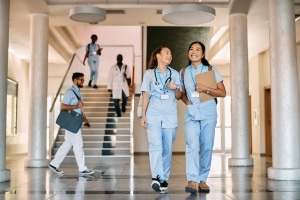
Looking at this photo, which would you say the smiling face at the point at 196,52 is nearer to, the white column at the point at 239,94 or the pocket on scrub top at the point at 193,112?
the pocket on scrub top at the point at 193,112

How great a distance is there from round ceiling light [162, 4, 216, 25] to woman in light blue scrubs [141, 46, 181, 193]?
13.8 feet

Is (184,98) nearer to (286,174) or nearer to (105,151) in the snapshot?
A: (286,174)

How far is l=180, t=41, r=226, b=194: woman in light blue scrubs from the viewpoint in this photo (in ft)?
18.5

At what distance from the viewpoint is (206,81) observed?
18.8 ft

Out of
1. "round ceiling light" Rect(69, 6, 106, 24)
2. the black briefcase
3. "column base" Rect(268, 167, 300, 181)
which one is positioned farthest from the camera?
"round ceiling light" Rect(69, 6, 106, 24)

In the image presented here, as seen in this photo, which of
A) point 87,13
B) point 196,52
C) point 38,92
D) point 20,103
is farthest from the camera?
point 20,103

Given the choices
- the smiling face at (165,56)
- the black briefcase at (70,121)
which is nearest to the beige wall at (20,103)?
the black briefcase at (70,121)

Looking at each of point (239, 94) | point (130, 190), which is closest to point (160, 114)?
point (130, 190)

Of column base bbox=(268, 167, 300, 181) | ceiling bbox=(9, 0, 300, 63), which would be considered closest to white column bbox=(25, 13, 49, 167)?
ceiling bbox=(9, 0, 300, 63)

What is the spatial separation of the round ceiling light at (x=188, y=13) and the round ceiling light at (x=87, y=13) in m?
1.55

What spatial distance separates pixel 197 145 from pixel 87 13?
228 inches

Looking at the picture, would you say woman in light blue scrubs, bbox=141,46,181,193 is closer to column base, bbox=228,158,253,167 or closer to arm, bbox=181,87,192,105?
arm, bbox=181,87,192,105

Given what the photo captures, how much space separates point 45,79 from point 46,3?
6.88 feet

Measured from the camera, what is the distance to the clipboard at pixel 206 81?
18.6ft
